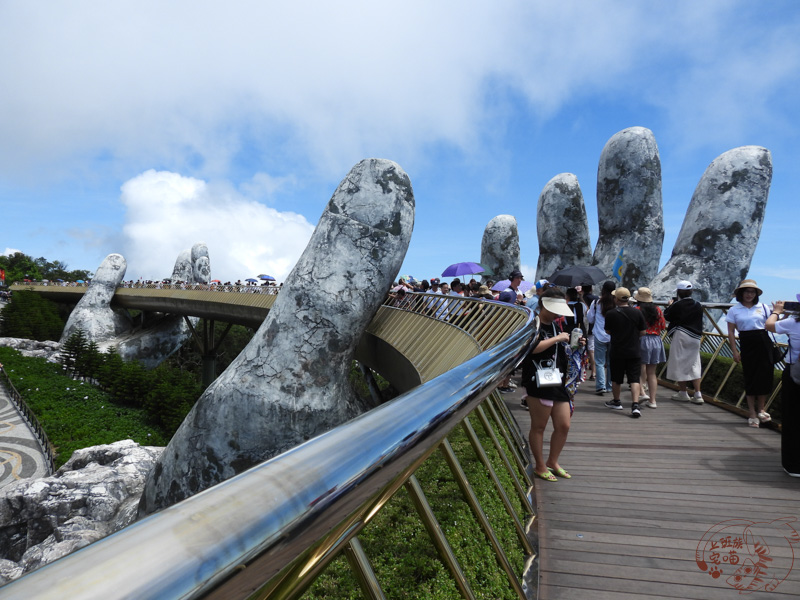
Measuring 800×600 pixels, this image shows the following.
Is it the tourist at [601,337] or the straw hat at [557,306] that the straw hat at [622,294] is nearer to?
the tourist at [601,337]

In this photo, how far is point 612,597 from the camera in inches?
108

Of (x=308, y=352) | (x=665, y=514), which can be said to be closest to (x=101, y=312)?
(x=308, y=352)

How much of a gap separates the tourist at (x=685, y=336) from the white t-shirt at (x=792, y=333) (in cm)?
269

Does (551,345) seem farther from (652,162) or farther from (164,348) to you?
(164,348)

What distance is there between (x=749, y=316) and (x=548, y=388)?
3.48m

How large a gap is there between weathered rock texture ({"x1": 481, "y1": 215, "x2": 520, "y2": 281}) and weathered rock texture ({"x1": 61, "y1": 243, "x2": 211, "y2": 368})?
2317 cm

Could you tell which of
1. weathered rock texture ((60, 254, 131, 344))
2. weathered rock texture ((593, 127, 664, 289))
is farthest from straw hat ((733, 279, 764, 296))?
weathered rock texture ((60, 254, 131, 344))

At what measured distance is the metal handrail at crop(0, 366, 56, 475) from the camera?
16922 millimetres

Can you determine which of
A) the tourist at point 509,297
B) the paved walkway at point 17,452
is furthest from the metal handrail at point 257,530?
the paved walkway at point 17,452

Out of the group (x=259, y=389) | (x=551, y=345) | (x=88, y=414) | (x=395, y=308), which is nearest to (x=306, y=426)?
(x=259, y=389)

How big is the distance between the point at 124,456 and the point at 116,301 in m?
26.0

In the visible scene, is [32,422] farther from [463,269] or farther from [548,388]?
[548,388]

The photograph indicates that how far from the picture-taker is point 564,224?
24.2 m

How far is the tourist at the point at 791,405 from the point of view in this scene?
15.3 feet
